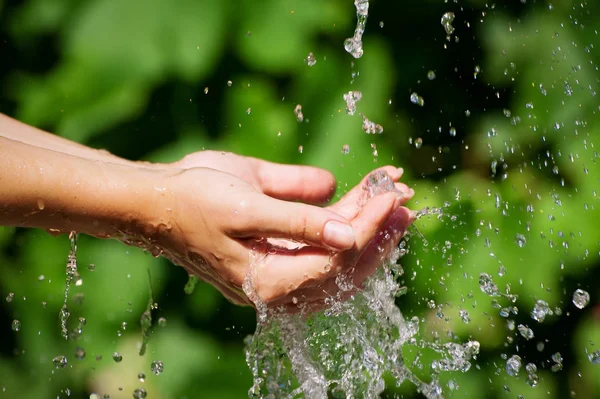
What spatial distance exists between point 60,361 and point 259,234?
0.88 meters

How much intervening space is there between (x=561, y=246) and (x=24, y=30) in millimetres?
1134

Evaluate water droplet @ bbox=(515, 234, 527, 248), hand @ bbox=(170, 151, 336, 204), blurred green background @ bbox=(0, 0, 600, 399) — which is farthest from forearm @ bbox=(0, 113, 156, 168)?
water droplet @ bbox=(515, 234, 527, 248)

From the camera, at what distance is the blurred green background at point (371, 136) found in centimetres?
149

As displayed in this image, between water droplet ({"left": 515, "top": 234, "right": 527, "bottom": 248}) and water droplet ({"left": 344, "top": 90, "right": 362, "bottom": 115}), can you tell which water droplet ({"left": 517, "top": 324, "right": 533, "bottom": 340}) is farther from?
water droplet ({"left": 344, "top": 90, "right": 362, "bottom": 115})

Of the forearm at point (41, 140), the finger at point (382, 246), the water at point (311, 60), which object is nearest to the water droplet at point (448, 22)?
the water at point (311, 60)

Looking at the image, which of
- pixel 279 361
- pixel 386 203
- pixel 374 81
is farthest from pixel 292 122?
pixel 386 203

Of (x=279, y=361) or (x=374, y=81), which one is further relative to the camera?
(x=374, y=81)

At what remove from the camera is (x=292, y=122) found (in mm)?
1551

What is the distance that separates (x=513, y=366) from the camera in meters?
1.53

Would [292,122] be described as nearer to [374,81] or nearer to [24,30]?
[374,81]

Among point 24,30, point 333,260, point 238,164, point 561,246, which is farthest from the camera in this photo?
point 24,30

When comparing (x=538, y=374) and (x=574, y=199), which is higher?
(x=574, y=199)

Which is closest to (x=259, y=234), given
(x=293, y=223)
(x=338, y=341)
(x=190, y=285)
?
(x=293, y=223)

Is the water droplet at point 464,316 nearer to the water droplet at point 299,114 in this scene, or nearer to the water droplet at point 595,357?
the water droplet at point 595,357
